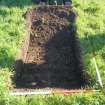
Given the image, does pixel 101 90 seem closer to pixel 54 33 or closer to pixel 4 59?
pixel 4 59

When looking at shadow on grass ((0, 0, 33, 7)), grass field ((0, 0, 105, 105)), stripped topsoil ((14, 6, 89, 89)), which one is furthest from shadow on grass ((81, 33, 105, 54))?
shadow on grass ((0, 0, 33, 7))

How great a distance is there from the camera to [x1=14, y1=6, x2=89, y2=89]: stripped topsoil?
27.4 ft

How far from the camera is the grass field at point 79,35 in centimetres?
716

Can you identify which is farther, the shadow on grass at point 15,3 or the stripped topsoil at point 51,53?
the shadow on grass at point 15,3

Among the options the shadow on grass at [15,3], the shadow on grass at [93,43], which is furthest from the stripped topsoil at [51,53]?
the shadow on grass at [15,3]

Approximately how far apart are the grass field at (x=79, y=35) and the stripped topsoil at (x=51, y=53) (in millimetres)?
195

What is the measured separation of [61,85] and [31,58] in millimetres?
1359

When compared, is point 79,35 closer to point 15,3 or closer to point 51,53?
point 51,53

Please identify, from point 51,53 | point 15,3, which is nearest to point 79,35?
point 51,53

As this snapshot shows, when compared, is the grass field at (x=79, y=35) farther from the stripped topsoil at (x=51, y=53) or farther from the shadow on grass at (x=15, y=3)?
the stripped topsoil at (x=51, y=53)

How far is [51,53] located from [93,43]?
1018mm

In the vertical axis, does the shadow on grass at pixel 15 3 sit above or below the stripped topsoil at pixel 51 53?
above

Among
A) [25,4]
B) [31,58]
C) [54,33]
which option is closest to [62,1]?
[25,4]

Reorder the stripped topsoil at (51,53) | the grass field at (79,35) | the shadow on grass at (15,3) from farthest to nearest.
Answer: the shadow on grass at (15,3) → the stripped topsoil at (51,53) → the grass field at (79,35)
